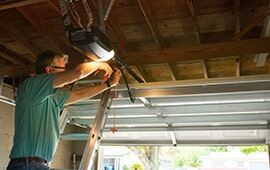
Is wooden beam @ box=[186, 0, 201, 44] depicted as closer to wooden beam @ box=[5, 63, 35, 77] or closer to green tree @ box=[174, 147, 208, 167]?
wooden beam @ box=[5, 63, 35, 77]

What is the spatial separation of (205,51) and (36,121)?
170cm

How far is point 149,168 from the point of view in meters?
10.2

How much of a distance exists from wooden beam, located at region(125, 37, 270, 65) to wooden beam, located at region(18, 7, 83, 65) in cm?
66

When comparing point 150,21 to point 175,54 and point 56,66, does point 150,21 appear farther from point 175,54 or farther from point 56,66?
point 56,66

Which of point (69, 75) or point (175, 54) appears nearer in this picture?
point (69, 75)

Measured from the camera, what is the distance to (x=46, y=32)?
9.90 ft

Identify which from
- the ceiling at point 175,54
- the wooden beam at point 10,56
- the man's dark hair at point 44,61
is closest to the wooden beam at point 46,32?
the ceiling at point 175,54

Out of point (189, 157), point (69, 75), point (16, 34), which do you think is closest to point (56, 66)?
point (69, 75)

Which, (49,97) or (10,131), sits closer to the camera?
(49,97)

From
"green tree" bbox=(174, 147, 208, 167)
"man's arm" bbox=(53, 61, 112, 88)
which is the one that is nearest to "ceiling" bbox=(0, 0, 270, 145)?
"man's arm" bbox=(53, 61, 112, 88)

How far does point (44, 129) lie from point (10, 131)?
8.86 feet

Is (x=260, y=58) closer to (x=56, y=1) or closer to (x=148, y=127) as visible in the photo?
(x=148, y=127)

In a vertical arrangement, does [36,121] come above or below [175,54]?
below

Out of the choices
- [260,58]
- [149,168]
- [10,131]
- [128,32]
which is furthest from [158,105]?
[149,168]
